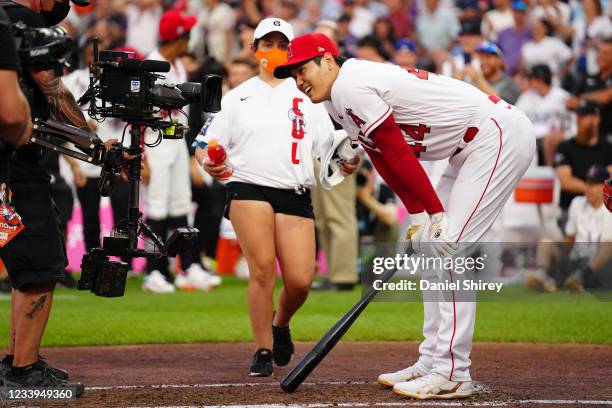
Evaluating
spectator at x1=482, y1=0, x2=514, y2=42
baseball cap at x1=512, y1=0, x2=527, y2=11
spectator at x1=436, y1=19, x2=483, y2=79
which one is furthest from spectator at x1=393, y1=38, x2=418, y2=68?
baseball cap at x1=512, y1=0, x2=527, y2=11

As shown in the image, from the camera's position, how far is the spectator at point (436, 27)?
19266mm

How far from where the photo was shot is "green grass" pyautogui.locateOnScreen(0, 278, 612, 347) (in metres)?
10.1

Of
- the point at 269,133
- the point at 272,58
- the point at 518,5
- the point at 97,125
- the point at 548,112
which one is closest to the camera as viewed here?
the point at 269,133

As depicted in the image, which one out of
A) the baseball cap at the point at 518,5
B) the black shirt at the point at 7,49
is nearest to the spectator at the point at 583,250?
the baseball cap at the point at 518,5

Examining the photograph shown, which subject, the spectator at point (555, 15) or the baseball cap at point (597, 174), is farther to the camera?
the spectator at point (555, 15)

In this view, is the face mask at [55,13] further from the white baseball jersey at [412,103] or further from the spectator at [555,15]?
the spectator at [555,15]

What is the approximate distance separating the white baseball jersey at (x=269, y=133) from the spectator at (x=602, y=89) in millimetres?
7648

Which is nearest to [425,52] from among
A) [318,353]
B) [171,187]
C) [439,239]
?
[171,187]

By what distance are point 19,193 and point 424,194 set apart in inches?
99.1

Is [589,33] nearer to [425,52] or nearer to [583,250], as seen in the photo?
[425,52]

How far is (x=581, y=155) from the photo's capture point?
14273 millimetres

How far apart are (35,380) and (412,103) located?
2.95 m

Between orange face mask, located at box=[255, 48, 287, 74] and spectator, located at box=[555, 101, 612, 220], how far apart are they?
22.2 feet

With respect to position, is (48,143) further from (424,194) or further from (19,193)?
(424,194)
